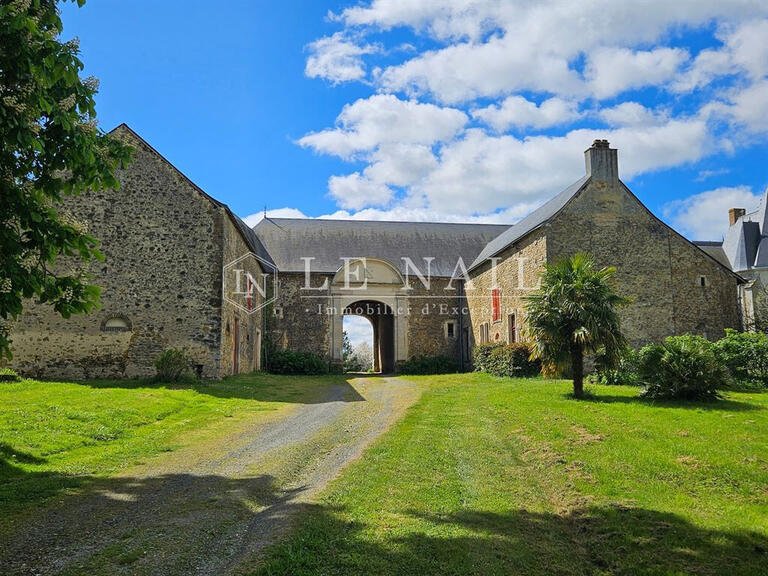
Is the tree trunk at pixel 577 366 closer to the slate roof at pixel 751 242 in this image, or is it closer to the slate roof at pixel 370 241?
the slate roof at pixel 370 241

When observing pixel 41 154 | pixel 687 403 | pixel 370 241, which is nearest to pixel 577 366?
pixel 687 403

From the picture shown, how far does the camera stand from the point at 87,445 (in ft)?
30.8

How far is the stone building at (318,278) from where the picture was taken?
17.7 m

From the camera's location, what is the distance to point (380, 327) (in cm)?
3547

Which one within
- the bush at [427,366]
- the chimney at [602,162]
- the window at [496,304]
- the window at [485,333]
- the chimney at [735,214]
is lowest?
the bush at [427,366]

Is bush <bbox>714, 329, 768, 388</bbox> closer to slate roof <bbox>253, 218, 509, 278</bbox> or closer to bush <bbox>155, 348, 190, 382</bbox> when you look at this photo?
bush <bbox>155, 348, 190, 382</bbox>

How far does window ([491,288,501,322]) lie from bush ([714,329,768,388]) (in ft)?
30.6

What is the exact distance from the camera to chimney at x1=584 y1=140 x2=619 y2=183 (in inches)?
854

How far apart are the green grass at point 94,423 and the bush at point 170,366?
0.42m

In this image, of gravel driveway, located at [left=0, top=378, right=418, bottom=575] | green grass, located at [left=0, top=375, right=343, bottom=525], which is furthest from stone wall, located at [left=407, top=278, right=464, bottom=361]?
gravel driveway, located at [left=0, top=378, right=418, bottom=575]

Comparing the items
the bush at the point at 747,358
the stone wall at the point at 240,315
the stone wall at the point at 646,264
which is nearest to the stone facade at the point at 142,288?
the stone wall at the point at 240,315

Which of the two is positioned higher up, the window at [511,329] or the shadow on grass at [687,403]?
the window at [511,329]

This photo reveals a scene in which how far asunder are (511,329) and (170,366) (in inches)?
500

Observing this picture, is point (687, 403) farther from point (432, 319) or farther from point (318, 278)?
point (318, 278)
